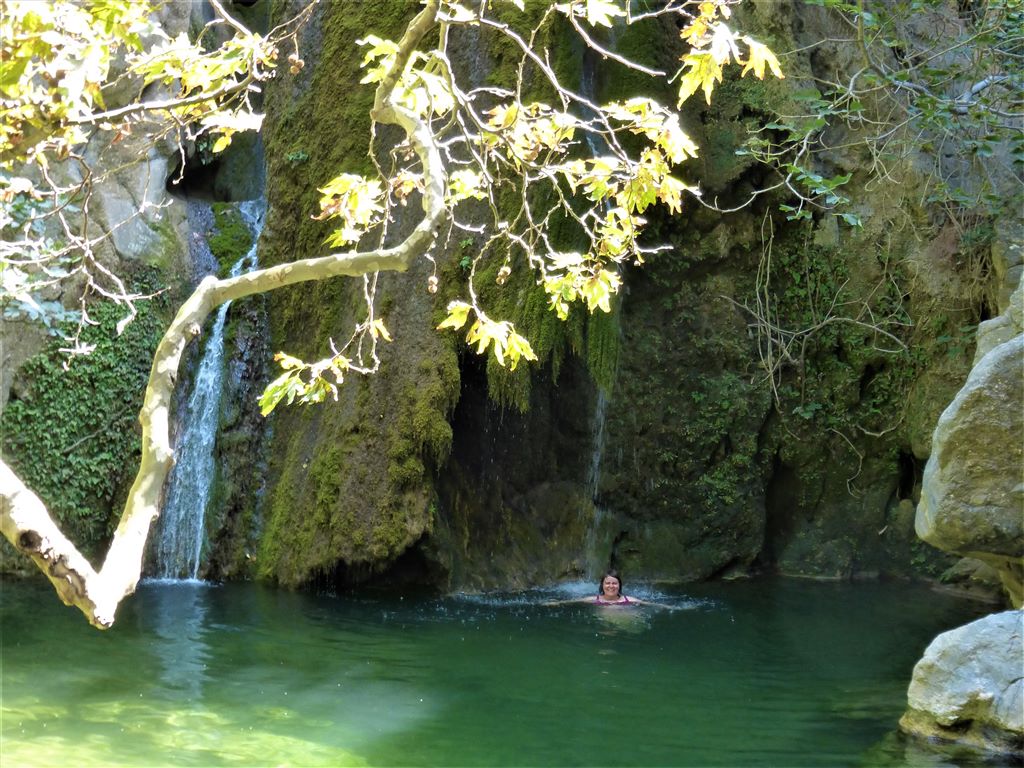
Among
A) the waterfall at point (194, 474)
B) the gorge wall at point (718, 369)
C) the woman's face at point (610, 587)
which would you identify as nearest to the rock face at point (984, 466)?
the woman's face at point (610, 587)

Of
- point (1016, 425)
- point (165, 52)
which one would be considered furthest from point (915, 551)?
point (165, 52)

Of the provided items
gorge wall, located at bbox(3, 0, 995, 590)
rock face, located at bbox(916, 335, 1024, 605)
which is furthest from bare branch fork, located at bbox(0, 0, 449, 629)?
gorge wall, located at bbox(3, 0, 995, 590)

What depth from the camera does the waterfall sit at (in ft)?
38.7

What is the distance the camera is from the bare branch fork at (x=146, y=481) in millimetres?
2668

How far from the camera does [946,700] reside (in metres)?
6.71

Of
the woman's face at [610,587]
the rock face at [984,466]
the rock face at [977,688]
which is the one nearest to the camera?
the rock face at [977,688]

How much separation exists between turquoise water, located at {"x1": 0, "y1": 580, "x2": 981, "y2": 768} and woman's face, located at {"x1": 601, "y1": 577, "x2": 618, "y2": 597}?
25 cm

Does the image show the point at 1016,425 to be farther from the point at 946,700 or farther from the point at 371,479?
the point at 371,479

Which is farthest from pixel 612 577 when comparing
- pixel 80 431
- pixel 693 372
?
pixel 80 431

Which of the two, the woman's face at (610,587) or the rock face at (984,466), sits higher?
the rock face at (984,466)

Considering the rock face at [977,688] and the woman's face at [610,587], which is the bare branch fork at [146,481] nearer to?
the rock face at [977,688]

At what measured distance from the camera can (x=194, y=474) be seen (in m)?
12.1

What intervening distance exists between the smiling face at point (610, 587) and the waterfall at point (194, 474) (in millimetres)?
4450

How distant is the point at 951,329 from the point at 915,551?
8.61 feet
